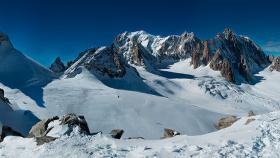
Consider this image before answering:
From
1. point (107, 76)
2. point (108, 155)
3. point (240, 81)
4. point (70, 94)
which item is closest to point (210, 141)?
point (108, 155)

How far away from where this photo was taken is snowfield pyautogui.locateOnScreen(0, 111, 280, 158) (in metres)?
17.1

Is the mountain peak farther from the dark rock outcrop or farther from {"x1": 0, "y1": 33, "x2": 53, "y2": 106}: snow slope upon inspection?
the dark rock outcrop

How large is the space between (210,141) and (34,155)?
846 cm

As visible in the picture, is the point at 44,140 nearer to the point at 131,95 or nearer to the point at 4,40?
the point at 131,95

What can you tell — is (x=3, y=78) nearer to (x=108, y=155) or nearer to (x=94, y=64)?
(x=94, y=64)

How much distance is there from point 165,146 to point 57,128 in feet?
23.1

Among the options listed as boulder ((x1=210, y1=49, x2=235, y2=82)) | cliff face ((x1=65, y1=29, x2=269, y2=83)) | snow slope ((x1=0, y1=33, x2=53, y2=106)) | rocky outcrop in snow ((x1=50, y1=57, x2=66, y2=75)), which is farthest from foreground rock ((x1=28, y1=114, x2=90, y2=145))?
rocky outcrop in snow ((x1=50, y1=57, x2=66, y2=75))

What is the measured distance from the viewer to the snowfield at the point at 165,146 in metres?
17.1

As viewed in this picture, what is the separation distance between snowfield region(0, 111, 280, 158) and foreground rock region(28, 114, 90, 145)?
566mm

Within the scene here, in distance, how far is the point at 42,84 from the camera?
255 ft

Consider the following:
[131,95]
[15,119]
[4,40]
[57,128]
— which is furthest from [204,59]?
[57,128]

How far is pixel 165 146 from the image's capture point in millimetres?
18266

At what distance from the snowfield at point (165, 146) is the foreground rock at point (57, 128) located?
0.57 meters

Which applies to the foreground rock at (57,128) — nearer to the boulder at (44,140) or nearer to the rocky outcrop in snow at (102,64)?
the boulder at (44,140)
